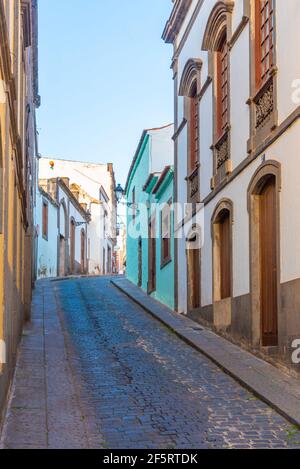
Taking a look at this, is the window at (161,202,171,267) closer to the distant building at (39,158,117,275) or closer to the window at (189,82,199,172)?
the window at (189,82,199,172)

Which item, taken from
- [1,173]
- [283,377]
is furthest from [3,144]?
[283,377]

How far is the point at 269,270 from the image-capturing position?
443 inches

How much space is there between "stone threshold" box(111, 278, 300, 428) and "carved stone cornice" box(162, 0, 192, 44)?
7508 millimetres

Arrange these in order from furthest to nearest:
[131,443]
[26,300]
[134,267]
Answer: [134,267]
[26,300]
[131,443]

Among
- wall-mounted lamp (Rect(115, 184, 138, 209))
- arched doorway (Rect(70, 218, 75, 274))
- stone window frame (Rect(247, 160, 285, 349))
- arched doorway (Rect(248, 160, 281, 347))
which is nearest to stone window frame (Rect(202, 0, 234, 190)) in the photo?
stone window frame (Rect(247, 160, 285, 349))

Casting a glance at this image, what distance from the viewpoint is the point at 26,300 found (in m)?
14.8

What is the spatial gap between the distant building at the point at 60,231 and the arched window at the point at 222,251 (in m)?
13.6

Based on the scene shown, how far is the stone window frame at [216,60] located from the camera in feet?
44.0

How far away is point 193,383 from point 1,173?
427cm

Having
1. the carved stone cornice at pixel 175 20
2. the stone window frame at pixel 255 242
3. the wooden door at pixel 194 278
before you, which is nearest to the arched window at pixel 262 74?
the stone window frame at pixel 255 242

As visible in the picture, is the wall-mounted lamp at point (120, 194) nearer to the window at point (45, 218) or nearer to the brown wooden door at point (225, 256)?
the window at point (45, 218)

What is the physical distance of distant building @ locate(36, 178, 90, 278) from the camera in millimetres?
28922

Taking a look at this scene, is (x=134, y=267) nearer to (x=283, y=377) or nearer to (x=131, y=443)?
(x=283, y=377)

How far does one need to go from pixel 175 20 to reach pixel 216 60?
4275 mm
